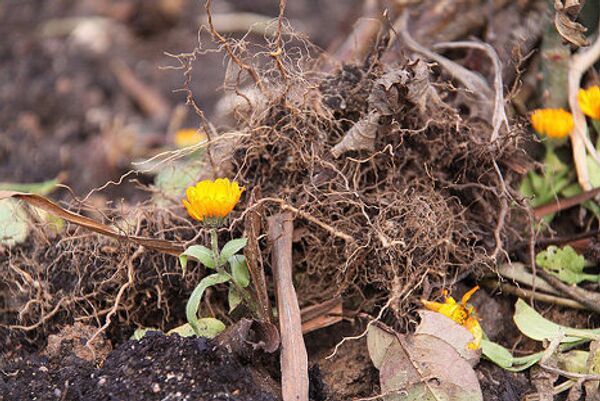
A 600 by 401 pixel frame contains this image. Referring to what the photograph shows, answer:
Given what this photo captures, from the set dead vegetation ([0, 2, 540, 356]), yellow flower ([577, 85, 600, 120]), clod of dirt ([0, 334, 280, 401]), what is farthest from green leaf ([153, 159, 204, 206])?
yellow flower ([577, 85, 600, 120])

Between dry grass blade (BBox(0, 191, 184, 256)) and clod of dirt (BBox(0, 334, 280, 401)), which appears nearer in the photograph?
clod of dirt (BBox(0, 334, 280, 401))

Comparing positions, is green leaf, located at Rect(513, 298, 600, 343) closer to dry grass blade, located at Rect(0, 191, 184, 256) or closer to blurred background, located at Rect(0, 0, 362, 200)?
dry grass blade, located at Rect(0, 191, 184, 256)

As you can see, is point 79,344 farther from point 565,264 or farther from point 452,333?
point 565,264

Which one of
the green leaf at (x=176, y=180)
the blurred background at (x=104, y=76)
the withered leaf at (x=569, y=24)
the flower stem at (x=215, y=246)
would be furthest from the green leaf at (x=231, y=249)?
the blurred background at (x=104, y=76)

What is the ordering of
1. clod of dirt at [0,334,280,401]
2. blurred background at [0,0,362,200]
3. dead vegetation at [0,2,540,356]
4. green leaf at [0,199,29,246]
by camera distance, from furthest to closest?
blurred background at [0,0,362,200], green leaf at [0,199,29,246], dead vegetation at [0,2,540,356], clod of dirt at [0,334,280,401]

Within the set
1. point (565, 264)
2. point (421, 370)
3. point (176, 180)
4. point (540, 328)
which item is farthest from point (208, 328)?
point (565, 264)

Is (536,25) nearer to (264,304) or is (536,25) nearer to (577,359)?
(577,359)

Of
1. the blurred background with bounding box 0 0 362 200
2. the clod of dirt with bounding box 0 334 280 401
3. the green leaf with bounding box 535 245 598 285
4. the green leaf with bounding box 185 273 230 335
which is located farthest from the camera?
the blurred background with bounding box 0 0 362 200

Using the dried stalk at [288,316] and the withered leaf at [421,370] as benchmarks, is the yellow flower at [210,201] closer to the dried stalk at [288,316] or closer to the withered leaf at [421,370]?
the dried stalk at [288,316]
